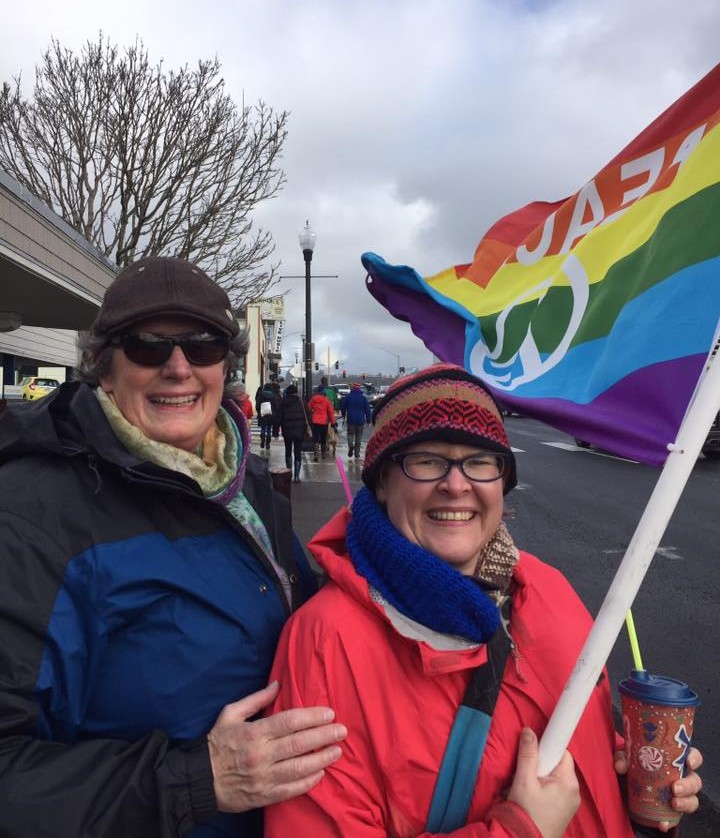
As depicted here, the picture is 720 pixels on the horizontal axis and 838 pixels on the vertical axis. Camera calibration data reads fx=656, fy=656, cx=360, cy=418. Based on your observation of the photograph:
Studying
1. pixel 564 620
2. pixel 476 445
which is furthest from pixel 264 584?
pixel 564 620

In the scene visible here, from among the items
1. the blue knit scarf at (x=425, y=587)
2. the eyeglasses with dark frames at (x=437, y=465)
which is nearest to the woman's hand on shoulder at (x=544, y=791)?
the blue knit scarf at (x=425, y=587)

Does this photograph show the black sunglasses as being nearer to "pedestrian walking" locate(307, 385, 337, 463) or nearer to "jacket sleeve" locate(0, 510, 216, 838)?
"jacket sleeve" locate(0, 510, 216, 838)

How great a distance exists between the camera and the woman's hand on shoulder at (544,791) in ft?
4.32

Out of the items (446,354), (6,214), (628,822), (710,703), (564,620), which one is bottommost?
(710,703)

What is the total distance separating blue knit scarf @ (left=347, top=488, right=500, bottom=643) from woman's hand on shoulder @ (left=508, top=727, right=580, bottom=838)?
0.24 m

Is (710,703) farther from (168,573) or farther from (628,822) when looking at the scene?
(168,573)

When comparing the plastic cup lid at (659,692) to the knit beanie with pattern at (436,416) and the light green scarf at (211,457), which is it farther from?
the light green scarf at (211,457)

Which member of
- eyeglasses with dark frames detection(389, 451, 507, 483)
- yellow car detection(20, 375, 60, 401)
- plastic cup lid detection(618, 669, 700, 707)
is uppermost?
yellow car detection(20, 375, 60, 401)

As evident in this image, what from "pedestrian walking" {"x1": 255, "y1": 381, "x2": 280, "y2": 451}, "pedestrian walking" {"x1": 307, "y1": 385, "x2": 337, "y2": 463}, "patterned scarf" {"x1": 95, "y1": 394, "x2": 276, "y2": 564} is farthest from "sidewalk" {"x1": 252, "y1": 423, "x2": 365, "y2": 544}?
"patterned scarf" {"x1": 95, "y1": 394, "x2": 276, "y2": 564}

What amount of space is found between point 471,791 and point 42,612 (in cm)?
94

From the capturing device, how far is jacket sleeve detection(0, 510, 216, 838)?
1.19 meters

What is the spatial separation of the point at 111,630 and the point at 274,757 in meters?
0.43

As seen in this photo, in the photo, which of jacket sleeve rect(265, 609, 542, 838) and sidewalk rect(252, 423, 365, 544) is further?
sidewalk rect(252, 423, 365, 544)

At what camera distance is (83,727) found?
138cm
